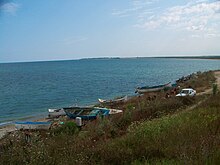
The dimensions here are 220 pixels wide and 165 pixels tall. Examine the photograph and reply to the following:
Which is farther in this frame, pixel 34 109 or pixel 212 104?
pixel 34 109

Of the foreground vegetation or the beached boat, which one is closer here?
the foreground vegetation

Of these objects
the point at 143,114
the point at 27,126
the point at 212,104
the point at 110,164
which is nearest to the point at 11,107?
the point at 27,126

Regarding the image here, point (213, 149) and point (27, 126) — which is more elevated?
point (213, 149)

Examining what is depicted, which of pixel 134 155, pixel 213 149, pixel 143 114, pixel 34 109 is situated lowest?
pixel 34 109

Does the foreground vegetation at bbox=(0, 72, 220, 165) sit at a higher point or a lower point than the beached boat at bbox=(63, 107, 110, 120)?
higher

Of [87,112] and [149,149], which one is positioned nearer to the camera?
[149,149]

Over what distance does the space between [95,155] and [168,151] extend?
1631mm

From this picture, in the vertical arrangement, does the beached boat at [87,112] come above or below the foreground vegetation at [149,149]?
below

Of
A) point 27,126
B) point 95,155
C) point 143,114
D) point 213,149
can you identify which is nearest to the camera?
Result: point 213,149

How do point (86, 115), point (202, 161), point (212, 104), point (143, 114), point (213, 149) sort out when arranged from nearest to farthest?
1. point (202, 161)
2. point (213, 149)
3. point (212, 104)
4. point (143, 114)
5. point (86, 115)

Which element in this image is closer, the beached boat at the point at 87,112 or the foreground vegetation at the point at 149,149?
the foreground vegetation at the point at 149,149

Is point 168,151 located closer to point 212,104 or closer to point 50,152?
point 50,152

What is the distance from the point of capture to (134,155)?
5.28 meters

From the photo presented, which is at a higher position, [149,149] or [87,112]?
[149,149]
